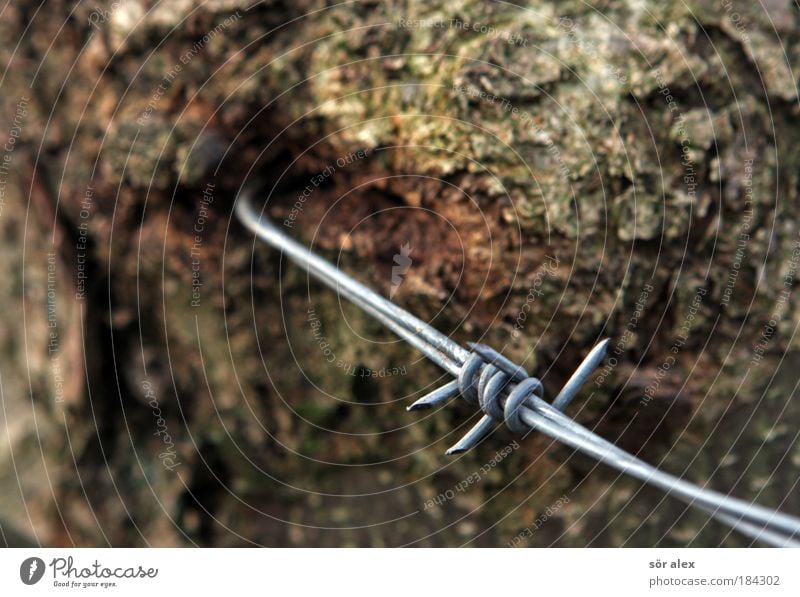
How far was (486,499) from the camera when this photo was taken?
3.21 feet

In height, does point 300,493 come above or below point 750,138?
below

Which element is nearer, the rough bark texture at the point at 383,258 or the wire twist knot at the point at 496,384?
the wire twist knot at the point at 496,384

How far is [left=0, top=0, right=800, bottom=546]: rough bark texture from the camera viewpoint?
0.77 metres

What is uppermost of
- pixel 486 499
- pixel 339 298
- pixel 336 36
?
pixel 336 36

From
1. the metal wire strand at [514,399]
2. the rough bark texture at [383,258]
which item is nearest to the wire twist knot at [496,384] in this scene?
the metal wire strand at [514,399]

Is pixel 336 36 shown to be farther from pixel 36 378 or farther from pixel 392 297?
pixel 36 378

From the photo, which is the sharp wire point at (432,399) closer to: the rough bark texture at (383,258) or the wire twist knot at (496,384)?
the wire twist knot at (496,384)

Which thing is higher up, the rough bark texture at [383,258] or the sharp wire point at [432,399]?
the rough bark texture at [383,258]

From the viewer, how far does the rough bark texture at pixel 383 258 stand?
0.77 meters

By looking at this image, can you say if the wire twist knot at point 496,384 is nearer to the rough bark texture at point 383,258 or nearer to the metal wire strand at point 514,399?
the metal wire strand at point 514,399

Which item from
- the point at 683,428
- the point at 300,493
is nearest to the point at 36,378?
the point at 300,493

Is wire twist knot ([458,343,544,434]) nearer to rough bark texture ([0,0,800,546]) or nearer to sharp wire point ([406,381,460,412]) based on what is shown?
sharp wire point ([406,381,460,412])

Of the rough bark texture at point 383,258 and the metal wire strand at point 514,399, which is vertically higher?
the rough bark texture at point 383,258

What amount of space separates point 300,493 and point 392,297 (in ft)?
1.36
